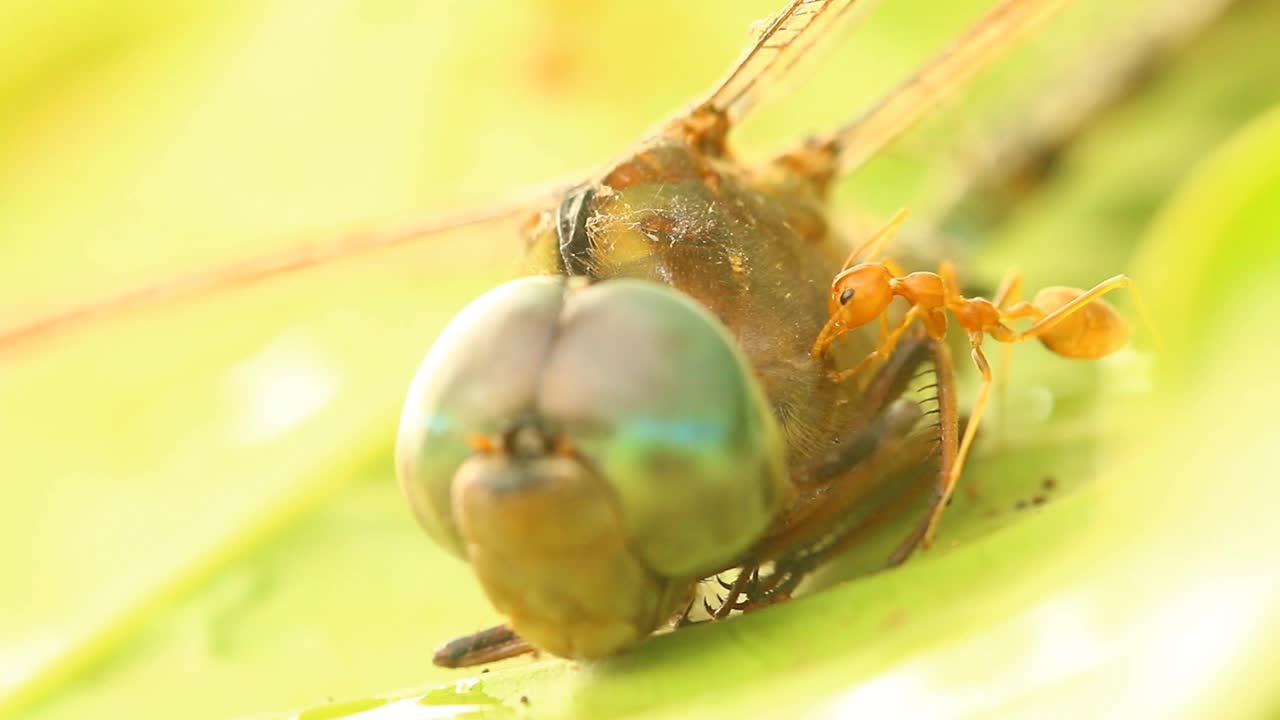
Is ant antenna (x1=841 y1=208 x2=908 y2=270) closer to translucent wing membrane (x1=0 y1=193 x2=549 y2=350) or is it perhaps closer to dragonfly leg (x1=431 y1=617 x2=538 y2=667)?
translucent wing membrane (x1=0 y1=193 x2=549 y2=350)

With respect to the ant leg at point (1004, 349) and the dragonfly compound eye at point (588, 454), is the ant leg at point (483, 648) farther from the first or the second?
the ant leg at point (1004, 349)

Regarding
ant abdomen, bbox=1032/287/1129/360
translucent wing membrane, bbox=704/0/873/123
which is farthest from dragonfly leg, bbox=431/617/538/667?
ant abdomen, bbox=1032/287/1129/360

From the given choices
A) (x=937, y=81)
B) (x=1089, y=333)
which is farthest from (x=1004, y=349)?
(x=937, y=81)

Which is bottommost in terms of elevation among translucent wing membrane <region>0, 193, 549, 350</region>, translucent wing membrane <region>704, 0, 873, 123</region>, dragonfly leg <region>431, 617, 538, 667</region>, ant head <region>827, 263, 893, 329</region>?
dragonfly leg <region>431, 617, 538, 667</region>

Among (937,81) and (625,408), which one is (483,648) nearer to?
(625,408)

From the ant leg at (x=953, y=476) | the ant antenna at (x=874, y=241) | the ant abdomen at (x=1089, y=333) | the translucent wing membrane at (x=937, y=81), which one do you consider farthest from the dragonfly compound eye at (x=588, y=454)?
the translucent wing membrane at (x=937, y=81)

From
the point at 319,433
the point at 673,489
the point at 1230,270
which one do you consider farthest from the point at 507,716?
the point at 319,433
